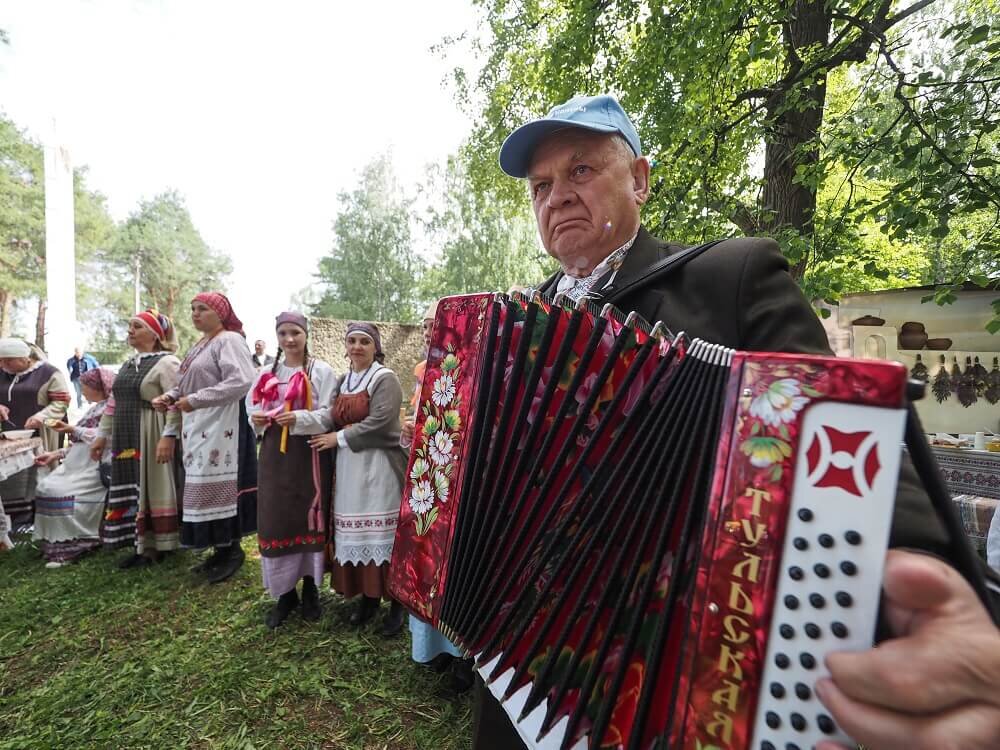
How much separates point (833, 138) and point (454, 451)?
436 centimetres

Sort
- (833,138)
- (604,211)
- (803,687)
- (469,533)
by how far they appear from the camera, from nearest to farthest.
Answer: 1. (803,687)
2. (469,533)
3. (604,211)
4. (833,138)

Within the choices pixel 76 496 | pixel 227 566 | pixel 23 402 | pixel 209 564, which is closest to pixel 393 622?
pixel 227 566

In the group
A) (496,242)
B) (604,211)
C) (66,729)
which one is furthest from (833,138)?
(496,242)

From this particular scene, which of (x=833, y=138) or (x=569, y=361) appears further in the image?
(x=833, y=138)

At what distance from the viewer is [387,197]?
88.8 ft

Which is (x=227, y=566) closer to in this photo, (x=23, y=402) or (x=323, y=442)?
(x=323, y=442)

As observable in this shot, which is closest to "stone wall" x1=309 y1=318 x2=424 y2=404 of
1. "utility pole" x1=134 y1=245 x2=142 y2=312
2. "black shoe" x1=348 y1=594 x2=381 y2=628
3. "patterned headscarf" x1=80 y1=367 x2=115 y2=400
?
"patterned headscarf" x1=80 y1=367 x2=115 y2=400

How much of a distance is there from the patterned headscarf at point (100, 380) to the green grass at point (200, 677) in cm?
180

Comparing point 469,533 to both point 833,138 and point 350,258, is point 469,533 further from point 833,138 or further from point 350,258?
point 350,258

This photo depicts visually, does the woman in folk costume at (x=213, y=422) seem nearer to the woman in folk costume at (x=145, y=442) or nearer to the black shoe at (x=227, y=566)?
the black shoe at (x=227, y=566)

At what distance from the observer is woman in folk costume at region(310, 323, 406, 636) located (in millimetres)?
3336

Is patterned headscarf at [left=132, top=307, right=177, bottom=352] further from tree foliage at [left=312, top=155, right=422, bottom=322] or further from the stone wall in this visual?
tree foliage at [left=312, top=155, right=422, bottom=322]

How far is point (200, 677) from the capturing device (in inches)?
113

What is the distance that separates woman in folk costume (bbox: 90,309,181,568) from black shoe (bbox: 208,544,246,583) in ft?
1.77
